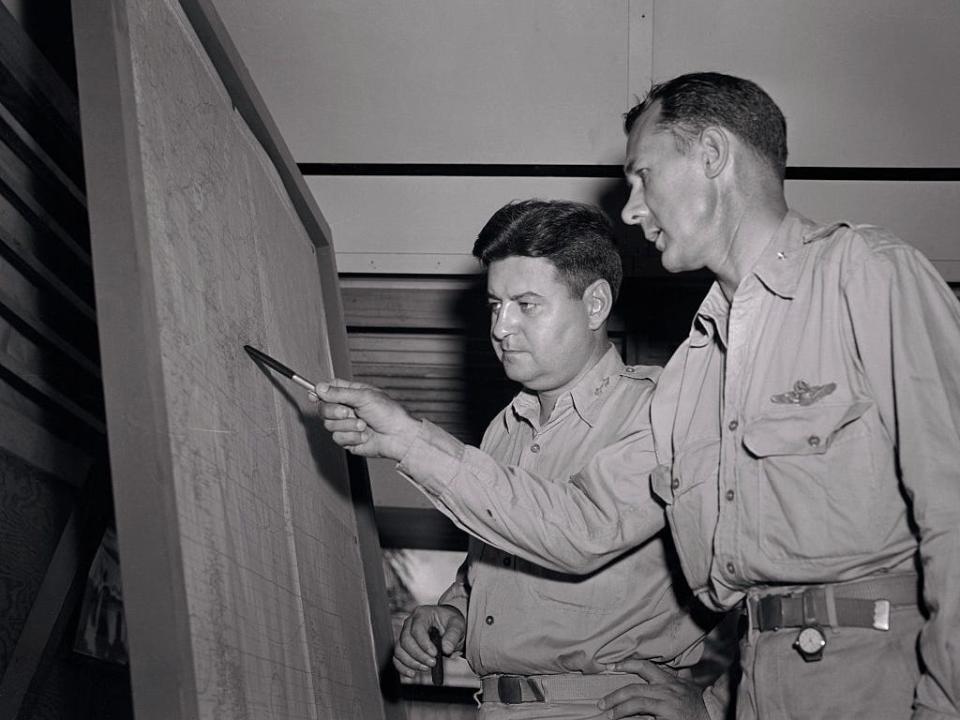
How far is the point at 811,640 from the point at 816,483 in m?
0.20

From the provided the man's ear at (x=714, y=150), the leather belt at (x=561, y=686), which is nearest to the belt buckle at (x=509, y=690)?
the leather belt at (x=561, y=686)

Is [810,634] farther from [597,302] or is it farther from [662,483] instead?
[597,302]

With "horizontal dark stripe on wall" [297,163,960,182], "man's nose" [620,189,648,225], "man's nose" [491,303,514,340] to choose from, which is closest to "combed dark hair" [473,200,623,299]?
"man's nose" [491,303,514,340]

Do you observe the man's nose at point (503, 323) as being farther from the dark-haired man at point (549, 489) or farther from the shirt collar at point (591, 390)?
the shirt collar at point (591, 390)

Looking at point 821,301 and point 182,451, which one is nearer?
point 182,451

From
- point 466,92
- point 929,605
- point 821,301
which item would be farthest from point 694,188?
point 466,92

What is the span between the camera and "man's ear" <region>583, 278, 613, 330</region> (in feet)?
6.59

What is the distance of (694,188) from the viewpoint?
1607 millimetres

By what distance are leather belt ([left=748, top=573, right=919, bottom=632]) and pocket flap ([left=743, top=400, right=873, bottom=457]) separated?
18 centimetres

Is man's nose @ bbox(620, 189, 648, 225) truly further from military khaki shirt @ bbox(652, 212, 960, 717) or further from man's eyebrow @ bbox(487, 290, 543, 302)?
man's eyebrow @ bbox(487, 290, 543, 302)

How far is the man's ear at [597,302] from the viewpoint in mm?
2010

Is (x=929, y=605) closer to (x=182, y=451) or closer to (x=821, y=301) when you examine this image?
(x=821, y=301)

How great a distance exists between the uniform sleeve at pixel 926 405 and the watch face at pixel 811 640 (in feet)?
0.42

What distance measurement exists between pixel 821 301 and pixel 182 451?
876 millimetres
